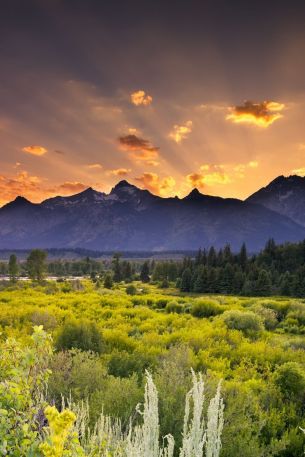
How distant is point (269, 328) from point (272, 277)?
54108mm

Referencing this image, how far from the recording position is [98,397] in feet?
28.4

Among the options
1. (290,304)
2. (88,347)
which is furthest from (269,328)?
(88,347)

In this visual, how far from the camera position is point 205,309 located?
34.0 m

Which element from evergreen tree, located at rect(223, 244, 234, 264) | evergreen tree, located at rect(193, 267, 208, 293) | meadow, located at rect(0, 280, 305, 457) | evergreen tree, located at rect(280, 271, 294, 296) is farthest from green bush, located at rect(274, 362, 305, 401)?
evergreen tree, located at rect(223, 244, 234, 264)

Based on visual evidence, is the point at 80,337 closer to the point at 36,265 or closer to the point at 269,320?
the point at 269,320

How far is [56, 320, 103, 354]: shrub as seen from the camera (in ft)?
52.7

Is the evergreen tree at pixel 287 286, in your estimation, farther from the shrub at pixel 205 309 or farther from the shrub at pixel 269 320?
the shrub at pixel 205 309

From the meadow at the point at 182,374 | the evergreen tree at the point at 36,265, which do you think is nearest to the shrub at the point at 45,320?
the meadow at the point at 182,374

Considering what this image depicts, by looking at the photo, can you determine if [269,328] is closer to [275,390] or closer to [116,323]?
[116,323]

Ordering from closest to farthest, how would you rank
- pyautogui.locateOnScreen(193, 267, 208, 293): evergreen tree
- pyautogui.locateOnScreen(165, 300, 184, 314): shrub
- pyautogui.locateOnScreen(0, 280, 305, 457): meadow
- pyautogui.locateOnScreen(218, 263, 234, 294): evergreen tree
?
pyautogui.locateOnScreen(0, 280, 305, 457): meadow, pyautogui.locateOnScreen(165, 300, 184, 314): shrub, pyautogui.locateOnScreen(218, 263, 234, 294): evergreen tree, pyautogui.locateOnScreen(193, 267, 208, 293): evergreen tree

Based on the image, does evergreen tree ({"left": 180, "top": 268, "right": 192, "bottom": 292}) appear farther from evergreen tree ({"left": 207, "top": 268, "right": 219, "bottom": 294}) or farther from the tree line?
evergreen tree ({"left": 207, "top": 268, "right": 219, "bottom": 294})

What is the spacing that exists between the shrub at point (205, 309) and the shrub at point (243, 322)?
7.78m

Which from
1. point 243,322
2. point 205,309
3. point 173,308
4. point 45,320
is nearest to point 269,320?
point 205,309

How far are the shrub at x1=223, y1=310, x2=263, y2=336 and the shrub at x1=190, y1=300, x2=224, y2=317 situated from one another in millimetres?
7784
